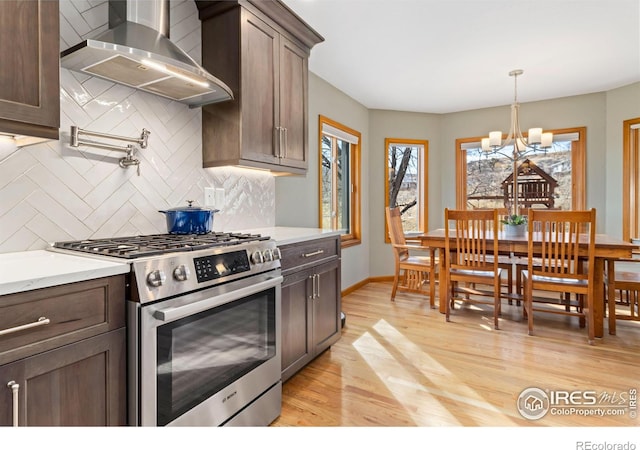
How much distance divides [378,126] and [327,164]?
1.42 m

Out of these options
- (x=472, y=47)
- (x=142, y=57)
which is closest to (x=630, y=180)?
(x=472, y=47)

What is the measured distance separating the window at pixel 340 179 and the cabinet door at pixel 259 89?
1.51 metres

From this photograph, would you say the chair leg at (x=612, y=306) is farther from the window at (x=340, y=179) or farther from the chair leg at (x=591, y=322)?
the window at (x=340, y=179)

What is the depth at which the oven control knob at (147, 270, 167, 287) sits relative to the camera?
1215mm

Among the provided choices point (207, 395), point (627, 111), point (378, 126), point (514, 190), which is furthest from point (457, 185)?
A: point (207, 395)

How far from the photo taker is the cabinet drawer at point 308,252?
2064 mm

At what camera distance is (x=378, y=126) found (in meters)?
5.18

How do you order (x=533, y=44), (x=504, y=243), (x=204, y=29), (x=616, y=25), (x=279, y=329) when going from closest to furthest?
(x=279, y=329)
(x=204, y=29)
(x=616, y=25)
(x=533, y=44)
(x=504, y=243)

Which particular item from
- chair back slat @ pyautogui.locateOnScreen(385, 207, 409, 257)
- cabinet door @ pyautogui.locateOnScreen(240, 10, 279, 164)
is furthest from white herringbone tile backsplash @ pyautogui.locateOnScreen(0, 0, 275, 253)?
chair back slat @ pyautogui.locateOnScreen(385, 207, 409, 257)

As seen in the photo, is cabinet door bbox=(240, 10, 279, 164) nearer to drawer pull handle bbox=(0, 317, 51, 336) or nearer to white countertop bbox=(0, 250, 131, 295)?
white countertop bbox=(0, 250, 131, 295)

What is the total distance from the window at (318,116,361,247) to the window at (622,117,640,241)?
125 inches

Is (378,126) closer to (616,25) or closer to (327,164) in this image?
(327,164)

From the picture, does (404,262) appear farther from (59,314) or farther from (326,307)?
(59,314)
